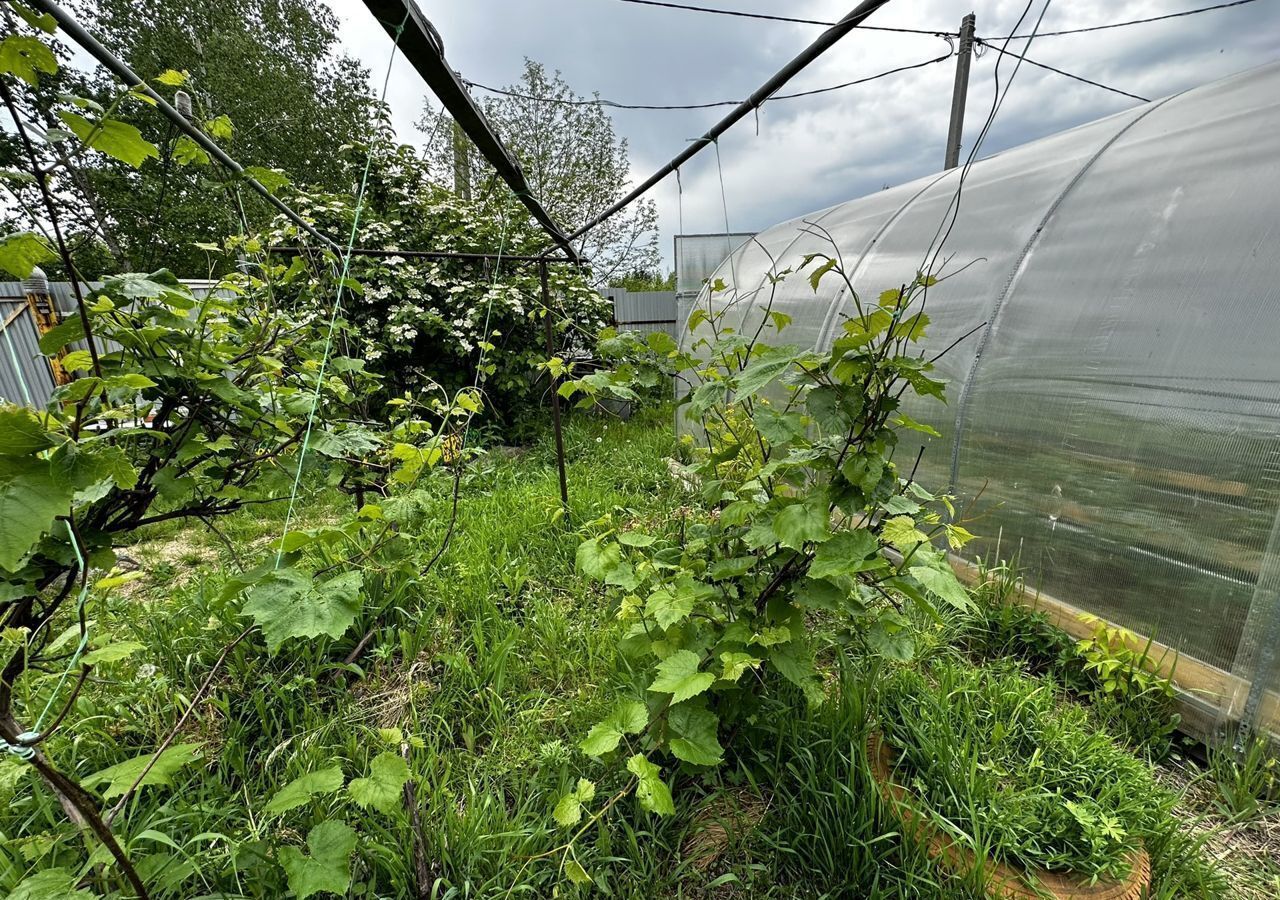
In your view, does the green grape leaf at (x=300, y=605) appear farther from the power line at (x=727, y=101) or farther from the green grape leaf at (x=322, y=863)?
the power line at (x=727, y=101)

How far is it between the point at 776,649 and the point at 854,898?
62 centimetres

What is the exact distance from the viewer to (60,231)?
0.81m

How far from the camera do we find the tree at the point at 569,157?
1049cm

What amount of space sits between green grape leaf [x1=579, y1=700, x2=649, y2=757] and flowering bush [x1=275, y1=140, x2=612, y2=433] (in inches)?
162

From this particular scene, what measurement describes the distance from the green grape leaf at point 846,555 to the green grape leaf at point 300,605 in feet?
3.22

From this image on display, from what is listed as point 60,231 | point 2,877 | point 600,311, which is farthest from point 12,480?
point 600,311

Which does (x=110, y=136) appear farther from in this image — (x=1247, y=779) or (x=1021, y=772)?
(x=1247, y=779)

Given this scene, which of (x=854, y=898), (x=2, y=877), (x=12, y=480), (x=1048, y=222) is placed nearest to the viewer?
(x=12, y=480)

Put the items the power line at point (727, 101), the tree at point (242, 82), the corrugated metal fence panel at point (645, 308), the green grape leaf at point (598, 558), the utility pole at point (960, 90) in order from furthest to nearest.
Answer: the tree at point (242, 82), the corrugated metal fence panel at point (645, 308), the utility pole at point (960, 90), the power line at point (727, 101), the green grape leaf at point (598, 558)

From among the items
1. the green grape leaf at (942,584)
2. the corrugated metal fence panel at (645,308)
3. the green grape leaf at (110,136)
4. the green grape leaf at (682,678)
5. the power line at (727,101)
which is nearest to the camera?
the green grape leaf at (110,136)

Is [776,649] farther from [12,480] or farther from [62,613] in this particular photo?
[62,613]

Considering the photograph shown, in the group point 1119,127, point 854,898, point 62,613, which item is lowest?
Result: point 854,898

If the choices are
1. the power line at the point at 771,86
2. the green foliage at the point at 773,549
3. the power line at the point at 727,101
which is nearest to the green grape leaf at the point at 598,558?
the green foliage at the point at 773,549

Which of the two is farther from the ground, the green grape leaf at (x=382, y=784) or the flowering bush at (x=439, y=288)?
the flowering bush at (x=439, y=288)
